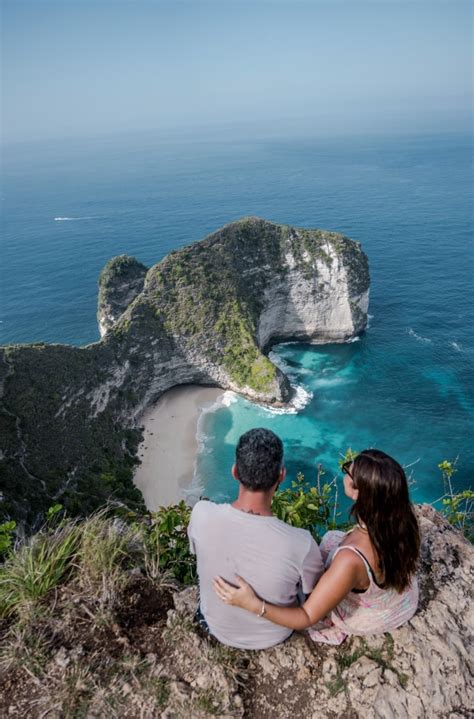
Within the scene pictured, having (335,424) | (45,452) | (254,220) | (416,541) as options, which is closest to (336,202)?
(254,220)

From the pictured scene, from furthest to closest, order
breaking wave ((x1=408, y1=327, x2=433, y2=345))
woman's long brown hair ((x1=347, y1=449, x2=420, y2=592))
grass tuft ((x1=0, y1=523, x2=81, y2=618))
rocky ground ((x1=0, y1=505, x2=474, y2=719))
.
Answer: breaking wave ((x1=408, y1=327, x2=433, y2=345)), grass tuft ((x1=0, y1=523, x2=81, y2=618)), rocky ground ((x1=0, y1=505, x2=474, y2=719)), woman's long brown hair ((x1=347, y1=449, x2=420, y2=592))

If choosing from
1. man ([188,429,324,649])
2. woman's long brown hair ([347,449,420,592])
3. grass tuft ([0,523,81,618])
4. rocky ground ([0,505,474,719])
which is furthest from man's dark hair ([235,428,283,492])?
grass tuft ([0,523,81,618])

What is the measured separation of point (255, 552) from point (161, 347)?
1490 inches

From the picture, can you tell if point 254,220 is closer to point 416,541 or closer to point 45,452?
point 45,452

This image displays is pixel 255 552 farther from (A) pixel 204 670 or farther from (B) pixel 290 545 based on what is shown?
(A) pixel 204 670

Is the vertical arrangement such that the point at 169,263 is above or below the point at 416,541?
below

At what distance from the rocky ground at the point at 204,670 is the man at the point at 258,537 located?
3.50 ft

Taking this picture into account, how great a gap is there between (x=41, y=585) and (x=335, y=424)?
35.2 m

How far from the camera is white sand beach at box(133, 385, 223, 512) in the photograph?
3325 centimetres

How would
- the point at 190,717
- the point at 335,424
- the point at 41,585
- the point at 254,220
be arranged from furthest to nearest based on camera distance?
the point at 254,220
the point at 335,424
the point at 41,585
the point at 190,717

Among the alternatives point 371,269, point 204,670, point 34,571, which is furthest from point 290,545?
point 371,269

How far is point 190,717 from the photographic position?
4.06m

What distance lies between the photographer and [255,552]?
152 inches

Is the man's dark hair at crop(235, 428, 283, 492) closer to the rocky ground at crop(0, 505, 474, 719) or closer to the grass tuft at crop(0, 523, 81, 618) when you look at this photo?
the rocky ground at crop(0, 505, 474, 719)
